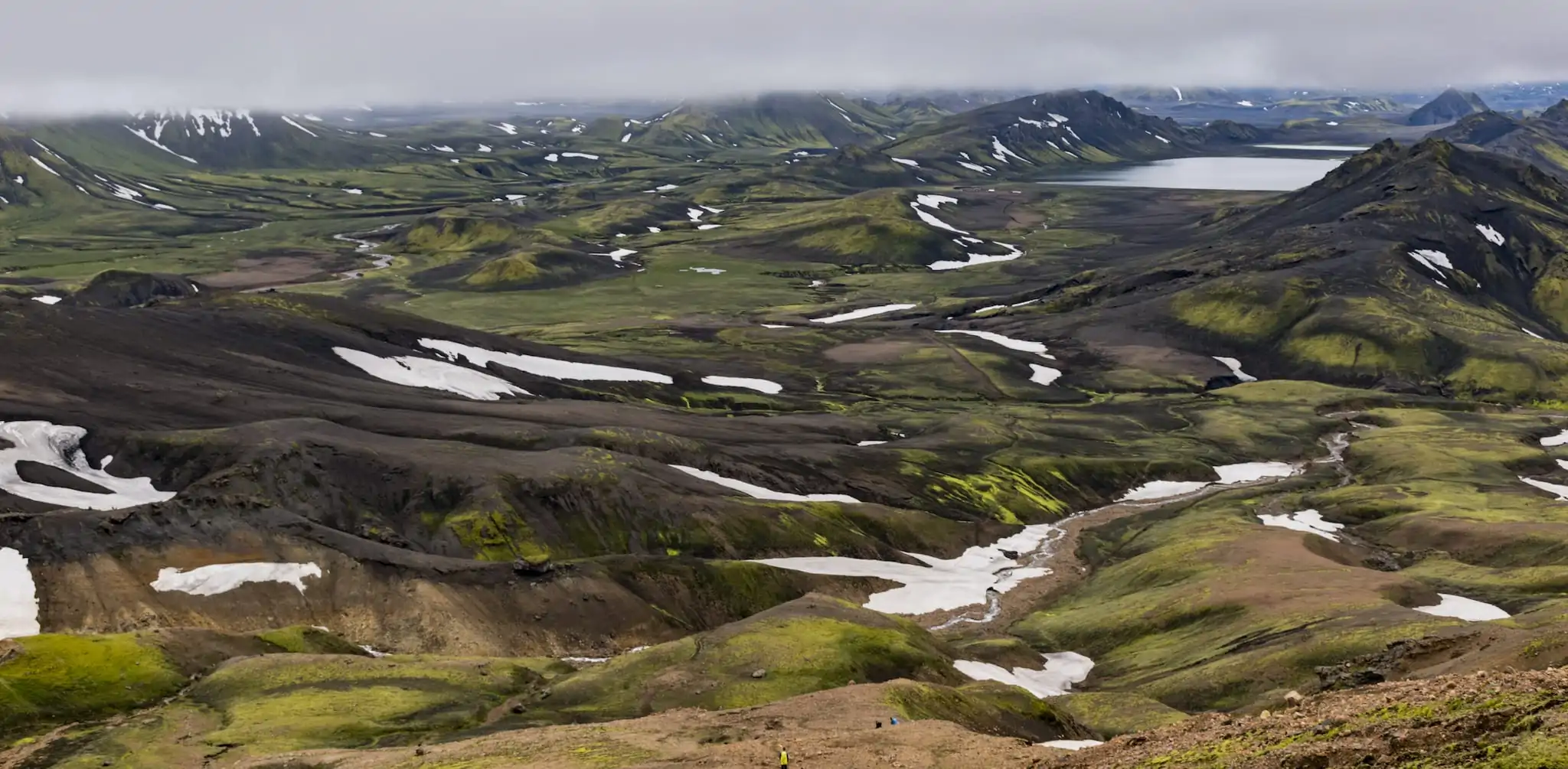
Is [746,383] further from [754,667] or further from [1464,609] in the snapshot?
[754,667]

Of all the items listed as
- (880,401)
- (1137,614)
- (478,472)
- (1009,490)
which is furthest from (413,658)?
(880,401)

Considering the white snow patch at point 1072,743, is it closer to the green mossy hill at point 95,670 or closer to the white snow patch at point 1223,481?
the green mossy hill at point 95,670

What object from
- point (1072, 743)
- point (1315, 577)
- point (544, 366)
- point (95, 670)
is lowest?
point (544, 366)

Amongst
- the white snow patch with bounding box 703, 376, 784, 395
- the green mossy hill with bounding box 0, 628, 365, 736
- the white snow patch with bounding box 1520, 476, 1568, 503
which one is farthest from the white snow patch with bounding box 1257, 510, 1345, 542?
the green mossy hill with bounding box 0, 628, 365, 736

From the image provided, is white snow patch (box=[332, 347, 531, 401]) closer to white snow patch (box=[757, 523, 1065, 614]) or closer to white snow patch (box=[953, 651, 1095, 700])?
white snow patch (box=[757, 523, 1065, 614])

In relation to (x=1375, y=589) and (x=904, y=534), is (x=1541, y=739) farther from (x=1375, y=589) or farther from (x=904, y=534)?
(x=904, y=534)

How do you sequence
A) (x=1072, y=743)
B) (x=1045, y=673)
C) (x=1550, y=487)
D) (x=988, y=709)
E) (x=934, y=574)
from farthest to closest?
(x=1550, y=487), (x=934, y=574), (x=1045, y=673), (x=988, y=709), (x=1072, y=743)

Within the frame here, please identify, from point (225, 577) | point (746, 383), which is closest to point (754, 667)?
point (225, 577)
